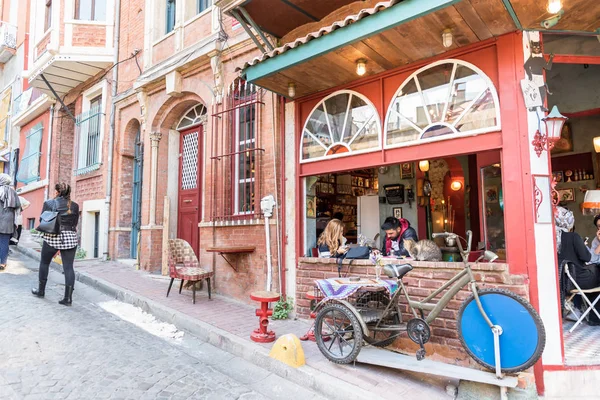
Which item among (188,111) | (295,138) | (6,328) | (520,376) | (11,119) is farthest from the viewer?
(11,119)

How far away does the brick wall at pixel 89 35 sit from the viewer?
11188mm

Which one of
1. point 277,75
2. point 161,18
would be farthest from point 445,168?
point 161,18

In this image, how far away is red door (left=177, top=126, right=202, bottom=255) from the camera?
8.88m

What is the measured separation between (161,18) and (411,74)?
749cm

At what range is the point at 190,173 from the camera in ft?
30.5

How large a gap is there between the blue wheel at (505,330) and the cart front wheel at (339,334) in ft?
3.51

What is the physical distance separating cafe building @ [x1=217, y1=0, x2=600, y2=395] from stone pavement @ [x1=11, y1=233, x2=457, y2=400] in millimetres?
694

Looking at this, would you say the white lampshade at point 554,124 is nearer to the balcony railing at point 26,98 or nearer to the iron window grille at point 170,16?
the iron window grille at point 170,16

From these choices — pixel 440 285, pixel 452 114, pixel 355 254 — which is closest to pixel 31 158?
pixel 355 254

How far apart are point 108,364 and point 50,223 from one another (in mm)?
2918

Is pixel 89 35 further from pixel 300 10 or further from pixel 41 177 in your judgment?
pixel 300 10

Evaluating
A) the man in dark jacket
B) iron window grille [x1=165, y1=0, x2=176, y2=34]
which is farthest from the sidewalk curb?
iron window grille [x1=165, y1=0, x2=176, y2=34]

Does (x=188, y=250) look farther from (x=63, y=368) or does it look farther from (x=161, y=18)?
(x=161, y=18)

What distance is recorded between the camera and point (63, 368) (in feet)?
12.9
